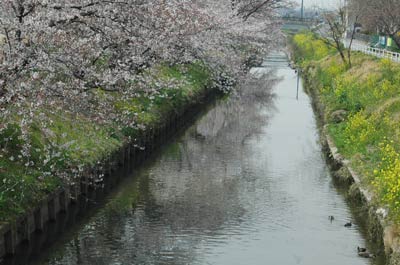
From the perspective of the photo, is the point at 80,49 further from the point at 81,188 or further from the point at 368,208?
the point at 368,208

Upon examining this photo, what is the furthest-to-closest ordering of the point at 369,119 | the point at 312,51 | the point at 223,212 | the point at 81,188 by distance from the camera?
the point at 312,51, the point at 369,119, the point at 81,188, the point at 223,212

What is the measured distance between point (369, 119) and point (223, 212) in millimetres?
10307

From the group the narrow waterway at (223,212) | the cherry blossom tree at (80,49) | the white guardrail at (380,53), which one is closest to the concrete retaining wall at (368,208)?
the narrow waterway at (223,212)

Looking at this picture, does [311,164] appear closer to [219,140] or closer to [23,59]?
[219,140]

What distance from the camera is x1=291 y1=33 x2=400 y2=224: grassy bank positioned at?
62.2 ft

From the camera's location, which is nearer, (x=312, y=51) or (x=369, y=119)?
(x=369, y=119)

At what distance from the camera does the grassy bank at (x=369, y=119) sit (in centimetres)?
1897

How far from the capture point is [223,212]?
67.2 feet

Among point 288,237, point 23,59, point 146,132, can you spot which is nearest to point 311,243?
point 288,237

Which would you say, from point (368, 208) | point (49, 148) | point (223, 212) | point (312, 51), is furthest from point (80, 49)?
point (312, 51)

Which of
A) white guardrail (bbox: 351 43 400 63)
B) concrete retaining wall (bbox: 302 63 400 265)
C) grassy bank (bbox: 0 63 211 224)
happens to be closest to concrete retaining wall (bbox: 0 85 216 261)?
grassy bank (bbox: 0 63 211 224)

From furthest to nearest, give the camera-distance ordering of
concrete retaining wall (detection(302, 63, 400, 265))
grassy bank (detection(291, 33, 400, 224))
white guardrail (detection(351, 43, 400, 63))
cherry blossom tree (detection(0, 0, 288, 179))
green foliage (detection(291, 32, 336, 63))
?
green foliage (detection(291, 32, 336, 63))
white guardrail (detection(351, 43, 400, 63))
grassy bank (detection(291, 33, 400, 224))
cherry blossom tree (detection(0, 0, 288, 179))
concrete retaining wall (detection(302, 63, 400, 265))

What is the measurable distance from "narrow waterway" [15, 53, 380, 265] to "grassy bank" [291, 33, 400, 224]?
4.51ft

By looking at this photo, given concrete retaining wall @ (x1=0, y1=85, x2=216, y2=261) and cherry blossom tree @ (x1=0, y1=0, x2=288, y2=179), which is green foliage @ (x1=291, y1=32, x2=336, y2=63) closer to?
cherry blossom tree @ (x1=0, y1=0, x2=288, y2=179)
